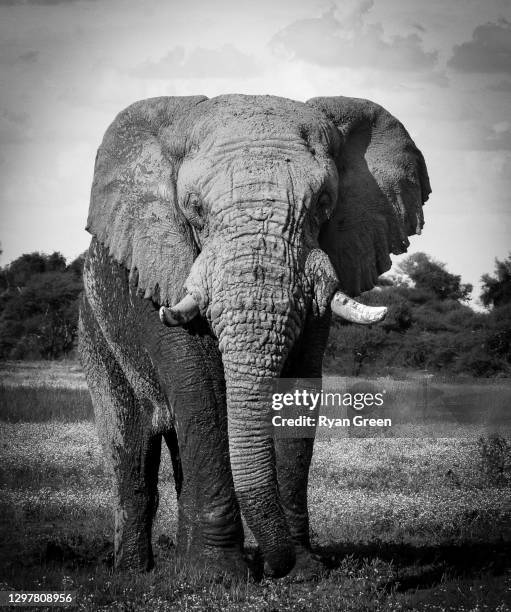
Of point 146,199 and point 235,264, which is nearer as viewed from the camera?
point 235,264

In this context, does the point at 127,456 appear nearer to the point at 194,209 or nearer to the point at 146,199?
the point at 146,199

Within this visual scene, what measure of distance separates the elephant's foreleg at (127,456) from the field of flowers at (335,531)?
0.27 metres

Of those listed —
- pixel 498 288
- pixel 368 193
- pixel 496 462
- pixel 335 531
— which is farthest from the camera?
pixel 498 288

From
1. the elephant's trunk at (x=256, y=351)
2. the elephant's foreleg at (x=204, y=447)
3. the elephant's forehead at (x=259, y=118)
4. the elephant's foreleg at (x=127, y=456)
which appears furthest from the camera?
the elephant's foreleg at (x=127, y=456)

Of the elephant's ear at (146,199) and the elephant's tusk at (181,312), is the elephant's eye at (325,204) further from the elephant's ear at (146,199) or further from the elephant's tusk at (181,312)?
the elephant's tusk at (181,312)

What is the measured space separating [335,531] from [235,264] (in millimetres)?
4565

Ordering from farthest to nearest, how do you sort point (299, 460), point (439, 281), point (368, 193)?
point (439, 281), point (368, 193), point (299, 460)

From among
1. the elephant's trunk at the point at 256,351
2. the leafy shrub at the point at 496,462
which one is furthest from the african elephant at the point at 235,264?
the leafy shrub at the point at 496,462

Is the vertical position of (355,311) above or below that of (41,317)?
below

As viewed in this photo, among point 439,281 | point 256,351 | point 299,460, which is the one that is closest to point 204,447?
point 299,460

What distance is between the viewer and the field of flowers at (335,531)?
715 cm

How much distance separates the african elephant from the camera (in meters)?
6.39

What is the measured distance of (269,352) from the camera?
6.39m

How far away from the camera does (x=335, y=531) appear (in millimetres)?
10164
